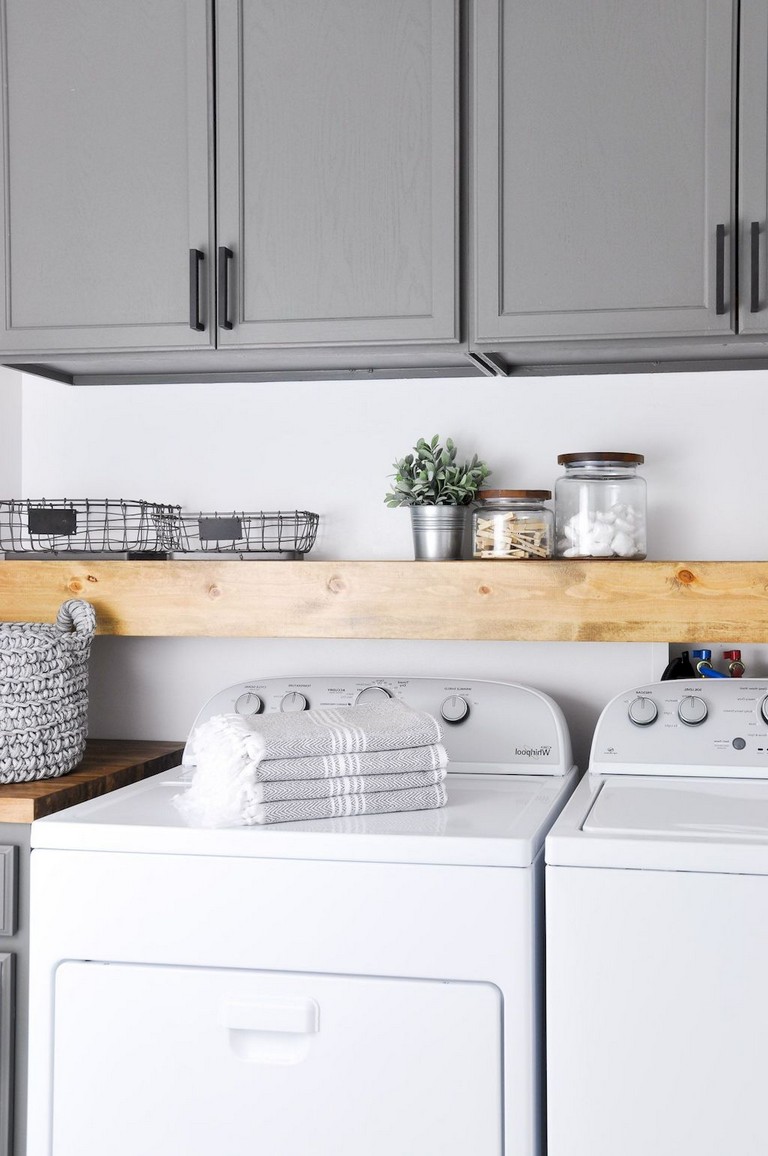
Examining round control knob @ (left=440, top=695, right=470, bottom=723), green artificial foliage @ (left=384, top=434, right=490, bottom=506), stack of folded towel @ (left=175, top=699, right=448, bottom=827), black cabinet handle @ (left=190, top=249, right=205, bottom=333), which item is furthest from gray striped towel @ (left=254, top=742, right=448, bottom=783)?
black cabinet handle @ (left=190, top=249, right=205, bottom=333)

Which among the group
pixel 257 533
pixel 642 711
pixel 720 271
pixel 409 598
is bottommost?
pixel 642 711

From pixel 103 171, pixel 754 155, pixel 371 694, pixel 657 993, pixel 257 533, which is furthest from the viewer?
pixel 257 533

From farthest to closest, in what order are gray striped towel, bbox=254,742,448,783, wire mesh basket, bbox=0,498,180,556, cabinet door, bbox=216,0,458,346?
wire mesh basket, bbox=0,498,180,556, cabinet door, bbox=216,0,458,346, gray striped towel, bbox=254,742,448,783

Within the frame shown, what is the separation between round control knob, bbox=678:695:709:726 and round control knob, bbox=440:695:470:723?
37cm

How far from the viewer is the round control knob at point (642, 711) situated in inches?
77.9

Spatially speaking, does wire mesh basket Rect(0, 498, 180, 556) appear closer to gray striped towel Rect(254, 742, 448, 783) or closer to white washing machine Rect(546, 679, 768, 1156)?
gray striped towel Rect(254, 742, 448, 783)

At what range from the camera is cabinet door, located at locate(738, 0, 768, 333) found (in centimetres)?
181

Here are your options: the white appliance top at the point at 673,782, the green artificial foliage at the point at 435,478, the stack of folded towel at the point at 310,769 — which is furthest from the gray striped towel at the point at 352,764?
the green artificial foliage at the point at 435,478

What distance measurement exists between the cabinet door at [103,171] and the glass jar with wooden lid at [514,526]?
23.0 inches

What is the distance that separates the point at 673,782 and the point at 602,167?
1000 mm

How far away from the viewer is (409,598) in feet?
6.87

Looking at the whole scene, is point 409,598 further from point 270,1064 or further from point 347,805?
point 270,1064

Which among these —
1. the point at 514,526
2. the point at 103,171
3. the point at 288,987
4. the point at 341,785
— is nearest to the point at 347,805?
the point at 341,785

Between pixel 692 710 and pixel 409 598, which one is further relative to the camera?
pixel 409 598
